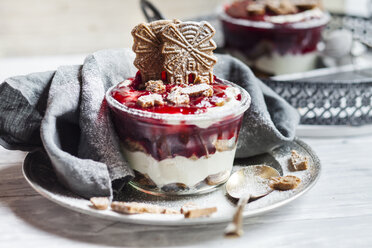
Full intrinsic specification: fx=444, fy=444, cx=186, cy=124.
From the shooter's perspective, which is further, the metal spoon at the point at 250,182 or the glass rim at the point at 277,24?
the glass rim at the point at 277,24

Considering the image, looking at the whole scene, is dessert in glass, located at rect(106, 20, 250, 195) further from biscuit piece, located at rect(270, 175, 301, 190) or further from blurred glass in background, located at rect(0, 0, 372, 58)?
blurred glass in background, located at rect(0, 0, 372, 58)

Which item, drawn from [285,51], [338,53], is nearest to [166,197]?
[285,51]

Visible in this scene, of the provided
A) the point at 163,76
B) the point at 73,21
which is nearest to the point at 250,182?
the point at 163,76

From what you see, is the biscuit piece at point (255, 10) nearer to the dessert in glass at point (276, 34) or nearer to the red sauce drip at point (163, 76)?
the dessert in glass at point (276, 34)

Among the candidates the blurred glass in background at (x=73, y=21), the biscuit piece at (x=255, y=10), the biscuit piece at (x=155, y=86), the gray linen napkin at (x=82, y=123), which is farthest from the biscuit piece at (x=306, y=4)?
the blurred glass in background at (x=73, y=21)

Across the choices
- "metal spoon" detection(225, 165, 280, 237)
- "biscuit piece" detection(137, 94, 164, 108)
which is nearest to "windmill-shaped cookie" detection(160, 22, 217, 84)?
"biscuit piece" detection(137, 94, 164, 108)

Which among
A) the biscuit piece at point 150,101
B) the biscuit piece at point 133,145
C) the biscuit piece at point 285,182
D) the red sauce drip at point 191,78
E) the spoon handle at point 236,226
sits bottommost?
the biscuit piece at point 285,182

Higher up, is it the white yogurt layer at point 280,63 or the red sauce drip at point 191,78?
the red sauce drip at point 191,78
